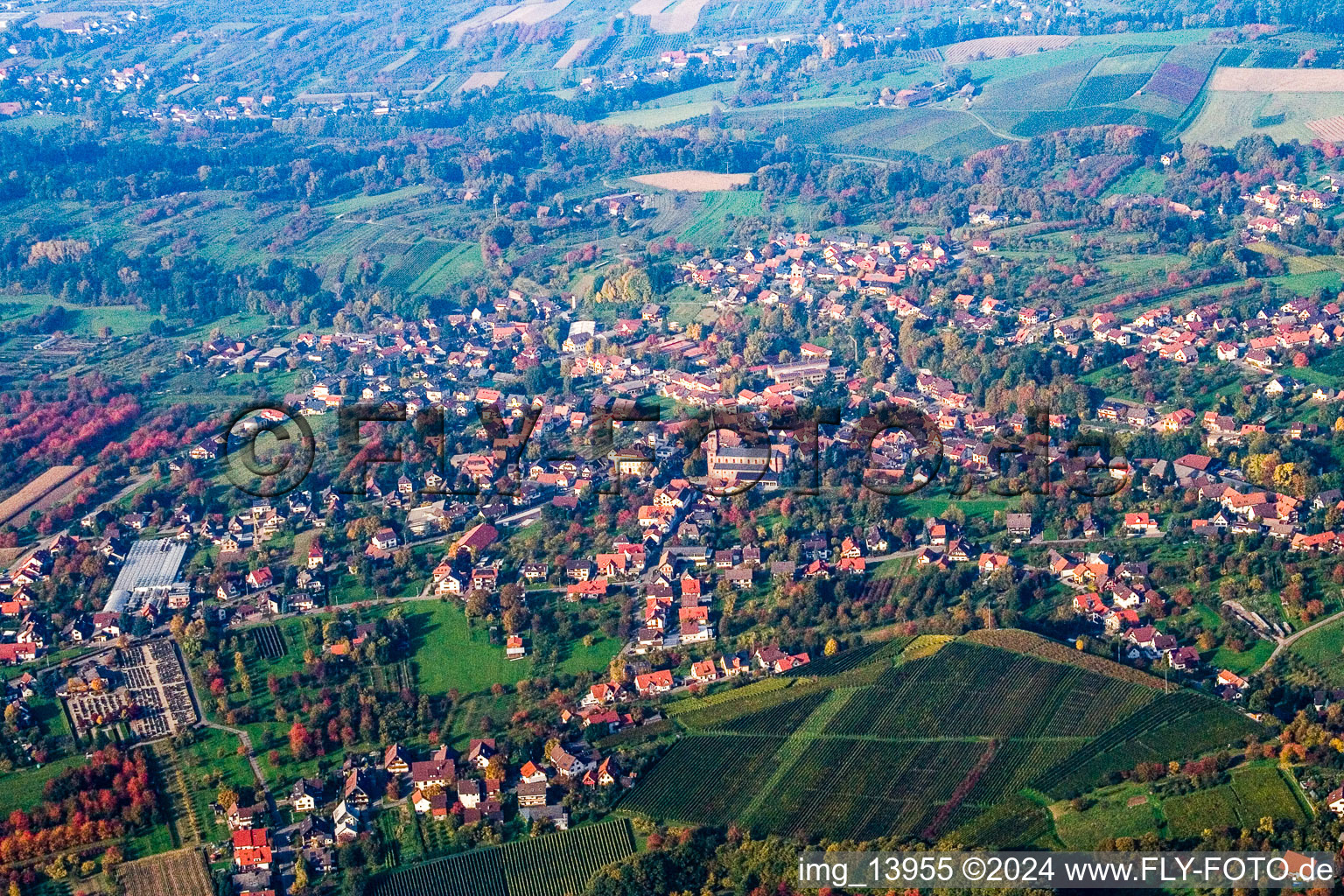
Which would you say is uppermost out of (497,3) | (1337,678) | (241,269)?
(497,3)

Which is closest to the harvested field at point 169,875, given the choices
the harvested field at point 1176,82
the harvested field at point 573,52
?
the harvested field at point 1176,82

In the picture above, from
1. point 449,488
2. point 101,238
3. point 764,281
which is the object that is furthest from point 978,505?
point 101,238

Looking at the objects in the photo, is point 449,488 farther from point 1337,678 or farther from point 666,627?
point 1337,678

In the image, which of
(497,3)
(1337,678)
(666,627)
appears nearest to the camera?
(1337,678)

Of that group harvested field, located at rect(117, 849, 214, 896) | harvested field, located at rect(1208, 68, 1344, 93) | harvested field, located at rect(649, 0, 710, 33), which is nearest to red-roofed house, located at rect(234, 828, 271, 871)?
harvested field, located at rect(117, 849, 214, 896)

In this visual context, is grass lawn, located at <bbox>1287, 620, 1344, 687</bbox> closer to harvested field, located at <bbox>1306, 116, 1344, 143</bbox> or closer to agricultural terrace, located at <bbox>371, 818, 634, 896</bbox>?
agricultural terrace, located at <bbox>371, 818, 634, 896</bbox>

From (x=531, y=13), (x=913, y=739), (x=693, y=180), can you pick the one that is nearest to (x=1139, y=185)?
(x=693, y=180)

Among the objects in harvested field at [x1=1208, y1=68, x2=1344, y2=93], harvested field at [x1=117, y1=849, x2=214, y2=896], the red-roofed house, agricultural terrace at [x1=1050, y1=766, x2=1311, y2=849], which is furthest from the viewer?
harvested field at [x1=1208, y1=68, x2=1344, y2=93]
